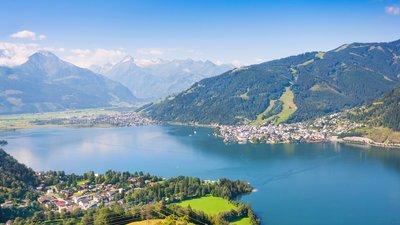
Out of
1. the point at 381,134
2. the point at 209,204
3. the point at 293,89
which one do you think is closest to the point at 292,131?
the point at 381,134

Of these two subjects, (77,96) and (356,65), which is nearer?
(356,65)

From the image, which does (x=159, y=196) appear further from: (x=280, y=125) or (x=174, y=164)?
(x=280, y=125)

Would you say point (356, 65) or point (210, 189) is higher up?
point (356, 65)

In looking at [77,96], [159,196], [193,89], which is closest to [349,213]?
[159,196]

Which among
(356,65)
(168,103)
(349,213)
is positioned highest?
(356,65)

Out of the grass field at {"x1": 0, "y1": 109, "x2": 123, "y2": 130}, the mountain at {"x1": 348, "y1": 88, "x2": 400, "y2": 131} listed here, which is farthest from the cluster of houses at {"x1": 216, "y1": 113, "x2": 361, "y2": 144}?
the grass field at {"x1": 0, "y1": 109, "x2": 123, "y2": 130}

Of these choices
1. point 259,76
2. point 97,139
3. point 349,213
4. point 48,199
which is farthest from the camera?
point 259,76

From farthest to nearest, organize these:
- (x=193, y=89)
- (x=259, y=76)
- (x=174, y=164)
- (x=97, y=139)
Answer: (x=193, y=89)
(x=259, y=76)
(x=97, y=139)
(x=174, y=164)

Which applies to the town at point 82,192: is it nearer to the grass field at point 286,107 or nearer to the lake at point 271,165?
the lake at point 271,165
